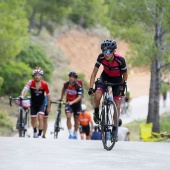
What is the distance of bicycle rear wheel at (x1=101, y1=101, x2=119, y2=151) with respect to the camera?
1169 cm

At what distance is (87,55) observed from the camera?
66250 millimetres

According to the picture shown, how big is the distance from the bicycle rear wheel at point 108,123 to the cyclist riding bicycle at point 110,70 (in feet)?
0.71

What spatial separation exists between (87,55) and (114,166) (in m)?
56.9

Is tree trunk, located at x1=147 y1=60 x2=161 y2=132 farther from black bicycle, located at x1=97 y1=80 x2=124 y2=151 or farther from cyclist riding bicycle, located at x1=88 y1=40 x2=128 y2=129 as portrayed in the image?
black bicycle, located at x1=97 y1=80 x2=124 y2=151

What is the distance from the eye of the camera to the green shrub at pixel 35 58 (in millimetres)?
39250

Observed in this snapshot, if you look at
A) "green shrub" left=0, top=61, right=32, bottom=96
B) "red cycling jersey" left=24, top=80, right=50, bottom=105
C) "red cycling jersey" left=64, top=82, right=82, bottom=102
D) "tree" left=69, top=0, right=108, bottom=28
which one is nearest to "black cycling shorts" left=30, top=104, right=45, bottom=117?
"red cycling jersey" left=24, top=80, right=50, bottom=105

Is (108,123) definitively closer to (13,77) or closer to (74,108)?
(74,108)

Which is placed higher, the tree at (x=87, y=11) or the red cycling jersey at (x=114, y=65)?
the tree at (x=87, y=11)

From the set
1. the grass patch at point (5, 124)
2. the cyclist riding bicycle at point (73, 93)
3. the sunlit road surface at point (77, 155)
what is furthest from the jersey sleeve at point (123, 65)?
the grass patch at point (5, 124)

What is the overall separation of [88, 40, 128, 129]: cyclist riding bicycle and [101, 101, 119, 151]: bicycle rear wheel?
0.22 m

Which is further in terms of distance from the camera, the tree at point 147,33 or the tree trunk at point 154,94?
the tree trunk at point 154,94

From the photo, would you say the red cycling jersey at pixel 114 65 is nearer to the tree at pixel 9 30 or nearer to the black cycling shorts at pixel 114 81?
the black cycling shorts at pixel 114 81

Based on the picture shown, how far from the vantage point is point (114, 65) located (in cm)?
1188

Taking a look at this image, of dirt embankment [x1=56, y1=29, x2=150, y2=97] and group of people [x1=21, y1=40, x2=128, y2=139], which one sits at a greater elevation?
dirt embankment [x1=56, y1=29, x2=150, y2=97]
